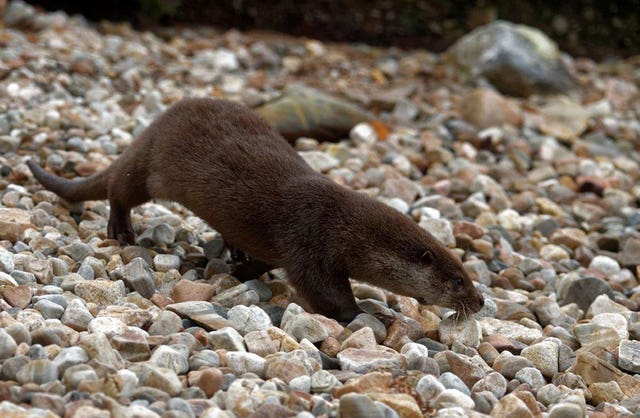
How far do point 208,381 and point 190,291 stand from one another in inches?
41.7

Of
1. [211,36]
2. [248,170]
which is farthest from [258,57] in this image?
[248,170]

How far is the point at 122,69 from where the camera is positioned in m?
8.08

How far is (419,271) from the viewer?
14.3 feet

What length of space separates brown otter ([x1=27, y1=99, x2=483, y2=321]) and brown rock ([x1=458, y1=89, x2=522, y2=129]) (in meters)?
3.81

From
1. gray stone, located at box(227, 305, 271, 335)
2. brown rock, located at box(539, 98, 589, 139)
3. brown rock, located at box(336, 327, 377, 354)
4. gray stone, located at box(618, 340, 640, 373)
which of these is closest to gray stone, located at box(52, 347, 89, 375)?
gray stone, located at box(227, 305, 271, 335)

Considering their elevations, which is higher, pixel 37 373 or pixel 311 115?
pixel 37 373

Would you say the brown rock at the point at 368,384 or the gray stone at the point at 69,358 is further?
the brown rock at the point at 368,384

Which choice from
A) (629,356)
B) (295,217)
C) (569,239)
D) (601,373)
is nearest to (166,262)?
(295,217)

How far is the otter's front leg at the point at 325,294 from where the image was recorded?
421 centimetres

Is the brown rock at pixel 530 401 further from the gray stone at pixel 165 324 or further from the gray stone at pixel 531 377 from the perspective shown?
the gray stone at pixel 165 324

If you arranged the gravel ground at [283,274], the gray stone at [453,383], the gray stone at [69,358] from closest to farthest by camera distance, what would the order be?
the gray stone at [69,358], the gravel ground at [283,274], the gray stone at [453,383]

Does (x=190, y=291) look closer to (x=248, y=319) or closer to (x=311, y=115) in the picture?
(x=248, y=319)

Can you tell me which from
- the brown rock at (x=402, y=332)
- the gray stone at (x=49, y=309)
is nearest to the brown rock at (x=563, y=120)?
the brown rock at (x=402, y=332)

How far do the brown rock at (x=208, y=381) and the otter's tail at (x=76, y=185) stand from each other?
86.6 inches
